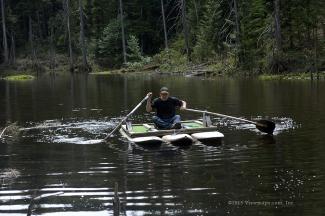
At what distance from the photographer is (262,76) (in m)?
45.9

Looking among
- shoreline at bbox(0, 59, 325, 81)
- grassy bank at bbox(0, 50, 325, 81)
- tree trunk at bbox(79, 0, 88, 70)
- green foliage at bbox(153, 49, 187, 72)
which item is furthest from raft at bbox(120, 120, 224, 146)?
tree trunk at bbox(79, 0, 88, 70)

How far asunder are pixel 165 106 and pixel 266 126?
3.06 m

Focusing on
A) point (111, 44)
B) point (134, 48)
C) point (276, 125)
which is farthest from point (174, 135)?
point (111, 44)

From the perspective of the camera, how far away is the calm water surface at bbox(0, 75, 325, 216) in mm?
9227

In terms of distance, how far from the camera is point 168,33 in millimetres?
77125

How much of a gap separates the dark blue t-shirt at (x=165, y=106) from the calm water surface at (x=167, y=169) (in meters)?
1.49

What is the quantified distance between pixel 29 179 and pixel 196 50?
49.4 m

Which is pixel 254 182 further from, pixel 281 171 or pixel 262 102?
pixel 262 102

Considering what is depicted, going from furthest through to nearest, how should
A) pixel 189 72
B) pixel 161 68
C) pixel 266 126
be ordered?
pixel 161 68
pixel 189 72
pixel 266 126

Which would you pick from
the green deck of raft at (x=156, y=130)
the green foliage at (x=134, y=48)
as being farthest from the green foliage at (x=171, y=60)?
the green deck of raft at (x=156, y=130)

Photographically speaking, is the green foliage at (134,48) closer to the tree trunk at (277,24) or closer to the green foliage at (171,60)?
the green foliage at (171,60)

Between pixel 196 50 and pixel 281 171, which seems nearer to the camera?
pixel 281 171

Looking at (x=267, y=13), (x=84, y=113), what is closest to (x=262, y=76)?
(x=267, y=13)

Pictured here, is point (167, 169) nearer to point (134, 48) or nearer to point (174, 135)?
point (174, 135)
